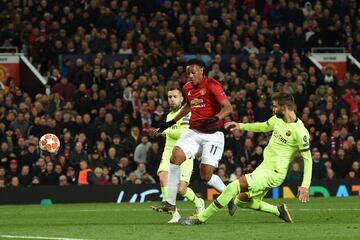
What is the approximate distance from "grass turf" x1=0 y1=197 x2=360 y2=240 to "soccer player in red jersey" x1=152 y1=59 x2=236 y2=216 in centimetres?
69

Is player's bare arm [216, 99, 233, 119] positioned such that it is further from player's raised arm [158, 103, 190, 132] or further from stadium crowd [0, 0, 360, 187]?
stadium crowd [0, 0, 360, 187]

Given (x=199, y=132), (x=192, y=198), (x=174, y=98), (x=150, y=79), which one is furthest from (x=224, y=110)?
(x=150, y=79)

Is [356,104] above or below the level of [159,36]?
below

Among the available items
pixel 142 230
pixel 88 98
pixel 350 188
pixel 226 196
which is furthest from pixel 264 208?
pixel 88 98

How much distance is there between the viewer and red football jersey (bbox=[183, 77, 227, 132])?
50.0ft

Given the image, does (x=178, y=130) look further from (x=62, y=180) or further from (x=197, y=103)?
(x=62, y=180)

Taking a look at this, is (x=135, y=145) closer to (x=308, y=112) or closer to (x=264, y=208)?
(x=308, y=112)

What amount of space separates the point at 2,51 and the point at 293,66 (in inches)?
328

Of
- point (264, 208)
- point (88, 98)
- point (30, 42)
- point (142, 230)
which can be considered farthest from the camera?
point (30, 42)

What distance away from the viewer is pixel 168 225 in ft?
49.5

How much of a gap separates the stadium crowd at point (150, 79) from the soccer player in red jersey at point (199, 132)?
400 inches

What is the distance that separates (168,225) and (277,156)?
181cm

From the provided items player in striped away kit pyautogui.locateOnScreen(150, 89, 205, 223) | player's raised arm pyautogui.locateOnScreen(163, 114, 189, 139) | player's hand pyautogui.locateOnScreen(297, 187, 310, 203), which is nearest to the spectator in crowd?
player in striped away kit pyautogui.locateOnScreen(150, 89, 205, 223)

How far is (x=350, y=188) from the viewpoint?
1031 inches
